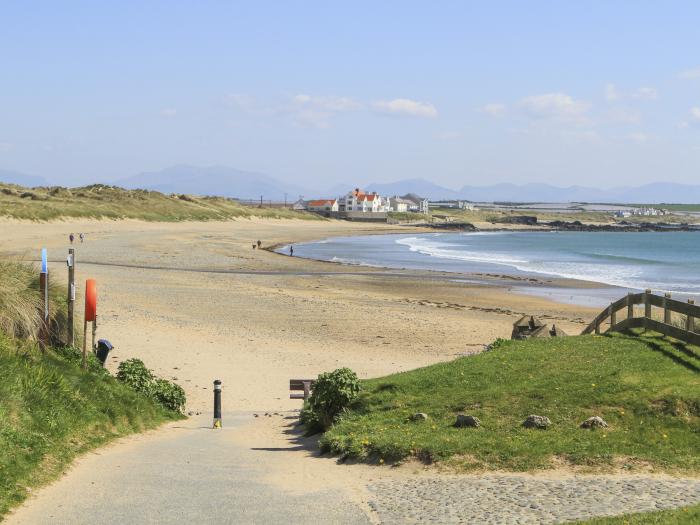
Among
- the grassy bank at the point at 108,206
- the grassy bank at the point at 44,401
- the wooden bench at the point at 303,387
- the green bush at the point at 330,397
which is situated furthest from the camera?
the grassy bank at the point at 108,206

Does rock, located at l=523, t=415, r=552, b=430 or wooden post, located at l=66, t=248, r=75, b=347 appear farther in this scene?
wooden post, located at l=66, t=248, r=75, b=347

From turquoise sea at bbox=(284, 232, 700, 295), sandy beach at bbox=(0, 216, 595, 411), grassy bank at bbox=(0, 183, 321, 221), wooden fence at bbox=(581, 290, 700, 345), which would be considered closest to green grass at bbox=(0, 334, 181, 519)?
sandy beach at bbox=(0, 216, 595, 411)

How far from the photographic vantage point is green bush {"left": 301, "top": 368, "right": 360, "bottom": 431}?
14.8 m

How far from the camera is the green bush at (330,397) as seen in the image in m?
Result: 14.8

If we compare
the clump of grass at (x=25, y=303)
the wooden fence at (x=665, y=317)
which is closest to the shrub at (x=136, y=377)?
the clump of grass at (x=25, y=303)

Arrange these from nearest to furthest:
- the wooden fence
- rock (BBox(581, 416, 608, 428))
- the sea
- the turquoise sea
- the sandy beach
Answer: rock (BBox(581, 416, 608, 428))
the wooden fence
the sandy beach
the sea
the turquoise sea

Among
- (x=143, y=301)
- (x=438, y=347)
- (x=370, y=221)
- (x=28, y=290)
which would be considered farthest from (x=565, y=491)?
(x=370, y=221)

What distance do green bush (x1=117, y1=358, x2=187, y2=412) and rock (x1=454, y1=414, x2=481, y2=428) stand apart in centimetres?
734

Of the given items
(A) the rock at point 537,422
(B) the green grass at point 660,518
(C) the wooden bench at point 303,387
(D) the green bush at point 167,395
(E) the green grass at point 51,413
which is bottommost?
(D) the green bush at point 167,395

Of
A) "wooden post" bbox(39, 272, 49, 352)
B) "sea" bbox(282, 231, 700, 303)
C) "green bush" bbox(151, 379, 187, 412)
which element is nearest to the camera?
"wooden post" bbox(39, 272, 49, 352)

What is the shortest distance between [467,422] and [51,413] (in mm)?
6375

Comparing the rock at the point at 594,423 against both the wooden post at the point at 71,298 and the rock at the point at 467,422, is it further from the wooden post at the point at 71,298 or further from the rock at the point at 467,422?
the wooden post at the point at 71,298

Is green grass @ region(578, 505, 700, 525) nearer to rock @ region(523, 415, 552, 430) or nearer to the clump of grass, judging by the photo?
rock @ region(523, 415, 552, 430)

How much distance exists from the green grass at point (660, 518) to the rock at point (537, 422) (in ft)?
12.4
